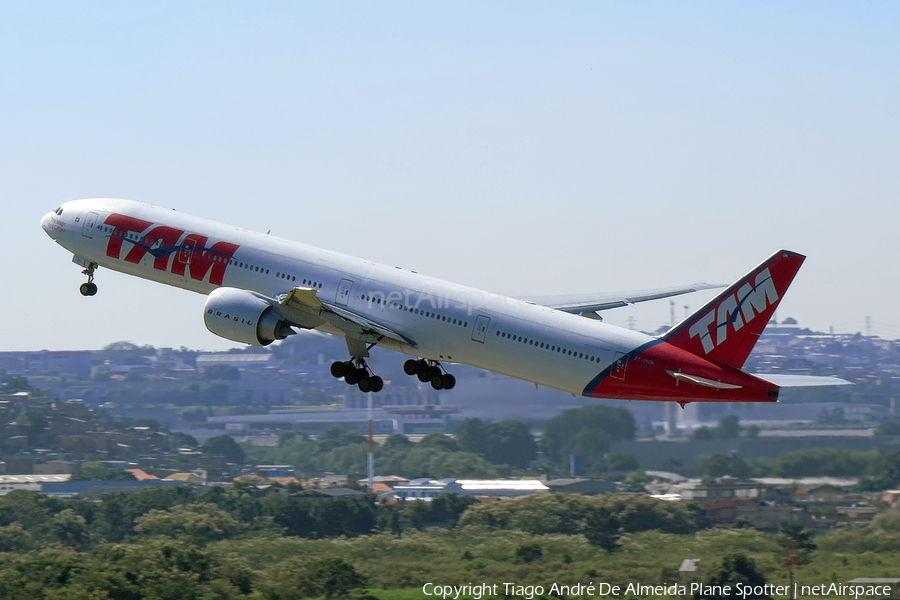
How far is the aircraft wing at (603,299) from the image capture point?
4744 cm

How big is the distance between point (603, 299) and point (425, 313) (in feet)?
30.8

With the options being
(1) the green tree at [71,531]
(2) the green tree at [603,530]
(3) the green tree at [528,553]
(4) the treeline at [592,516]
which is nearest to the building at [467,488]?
(4) the treeline at [592,516]

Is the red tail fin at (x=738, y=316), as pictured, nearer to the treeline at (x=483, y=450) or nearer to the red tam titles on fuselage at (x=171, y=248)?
the red tam titles on fuselage at (x=171, y=248)

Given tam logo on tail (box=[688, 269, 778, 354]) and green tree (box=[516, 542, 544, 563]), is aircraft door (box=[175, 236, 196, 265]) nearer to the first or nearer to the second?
tam logo on tail (box=[688, 269, 778, 354])

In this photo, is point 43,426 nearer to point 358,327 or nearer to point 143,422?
point 143,422

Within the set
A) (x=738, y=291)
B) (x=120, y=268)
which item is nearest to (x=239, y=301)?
(x=120, y=268)

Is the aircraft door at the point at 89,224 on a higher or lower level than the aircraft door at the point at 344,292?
higher

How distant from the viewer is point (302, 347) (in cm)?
13438

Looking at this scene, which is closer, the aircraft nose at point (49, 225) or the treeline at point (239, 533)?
the aircraft nose at point (49, 225)

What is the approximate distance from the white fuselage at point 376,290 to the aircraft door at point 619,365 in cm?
10

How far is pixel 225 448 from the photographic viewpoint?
109 meters

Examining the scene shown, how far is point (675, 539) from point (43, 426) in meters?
69.5

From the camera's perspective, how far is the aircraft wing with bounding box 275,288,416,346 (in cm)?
4209

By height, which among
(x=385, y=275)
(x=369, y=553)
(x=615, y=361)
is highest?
(x=385, y=275)
